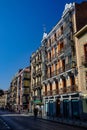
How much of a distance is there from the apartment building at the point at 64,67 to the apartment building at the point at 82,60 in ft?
2.94

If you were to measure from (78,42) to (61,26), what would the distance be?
8474mm

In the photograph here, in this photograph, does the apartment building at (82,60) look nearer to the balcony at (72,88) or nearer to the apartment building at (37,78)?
the balcony at (72,88)

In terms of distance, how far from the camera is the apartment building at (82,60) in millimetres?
29500

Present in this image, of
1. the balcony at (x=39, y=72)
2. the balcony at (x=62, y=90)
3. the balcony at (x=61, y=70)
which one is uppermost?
the balcony at (x=39, y=72)

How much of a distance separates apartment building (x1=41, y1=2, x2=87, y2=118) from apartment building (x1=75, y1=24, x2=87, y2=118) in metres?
0.90

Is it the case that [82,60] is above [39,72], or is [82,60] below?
below

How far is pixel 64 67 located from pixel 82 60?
7657 mm

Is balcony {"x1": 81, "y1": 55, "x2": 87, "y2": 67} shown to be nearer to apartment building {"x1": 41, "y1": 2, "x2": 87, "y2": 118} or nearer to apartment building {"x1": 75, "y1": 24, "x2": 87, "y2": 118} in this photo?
apartment building {"x1": 75, "y1": 24, "x2": 87, "y2": 118}

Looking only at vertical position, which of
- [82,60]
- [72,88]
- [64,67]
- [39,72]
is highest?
[39,72]

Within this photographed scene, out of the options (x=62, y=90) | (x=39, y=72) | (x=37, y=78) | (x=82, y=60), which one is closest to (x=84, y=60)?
(x=82, y=60)

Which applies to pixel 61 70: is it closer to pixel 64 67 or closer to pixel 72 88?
pixel 64 67

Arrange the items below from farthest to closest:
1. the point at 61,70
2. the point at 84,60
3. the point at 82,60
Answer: the point at 61,70
the point at 82,60
the point at 84,60

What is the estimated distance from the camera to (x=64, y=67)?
37.6 metres

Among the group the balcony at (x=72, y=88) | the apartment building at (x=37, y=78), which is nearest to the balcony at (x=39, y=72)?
the apartment building at (x=37, y=78)
